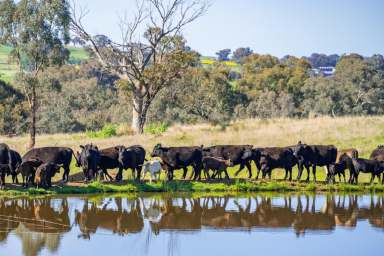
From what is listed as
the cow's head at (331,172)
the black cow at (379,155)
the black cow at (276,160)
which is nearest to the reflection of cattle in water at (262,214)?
the cow's head at (331,172)

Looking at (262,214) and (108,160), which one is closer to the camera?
(262,214)

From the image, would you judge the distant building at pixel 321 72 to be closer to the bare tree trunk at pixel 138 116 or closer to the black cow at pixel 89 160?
the bare tree trunk at pixel 138 116

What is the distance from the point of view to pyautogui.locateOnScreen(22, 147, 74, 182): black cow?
27156mm

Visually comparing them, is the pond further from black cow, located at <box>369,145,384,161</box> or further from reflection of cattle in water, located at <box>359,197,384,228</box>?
black cow, located at <box>369,145,384,161</box>

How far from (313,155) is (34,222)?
13.3 meters

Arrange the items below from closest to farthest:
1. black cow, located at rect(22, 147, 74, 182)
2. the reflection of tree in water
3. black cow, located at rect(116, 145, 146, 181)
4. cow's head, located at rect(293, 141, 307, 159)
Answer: the reflection of tree in water < black cow, located at rect(116, 145, 146, 181) < black cow, located at rect(22, 147, 74, 182) < cow's head, located at rect(293, 141, 307, 159)

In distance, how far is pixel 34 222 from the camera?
19.1m

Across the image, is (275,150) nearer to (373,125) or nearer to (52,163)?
(52,163)

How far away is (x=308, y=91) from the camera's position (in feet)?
→ 238

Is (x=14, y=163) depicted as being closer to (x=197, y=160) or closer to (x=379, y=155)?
(x=197, y=160)

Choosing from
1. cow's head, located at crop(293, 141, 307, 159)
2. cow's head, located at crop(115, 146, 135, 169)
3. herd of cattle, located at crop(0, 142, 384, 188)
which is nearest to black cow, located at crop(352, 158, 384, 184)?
herd of cattle, located at crop(0, 142, 384, 188)

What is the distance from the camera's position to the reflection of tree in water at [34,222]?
16406 mm

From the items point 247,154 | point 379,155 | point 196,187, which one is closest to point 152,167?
point 196,187

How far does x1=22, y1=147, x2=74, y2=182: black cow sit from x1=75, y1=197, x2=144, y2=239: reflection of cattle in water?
508cm
